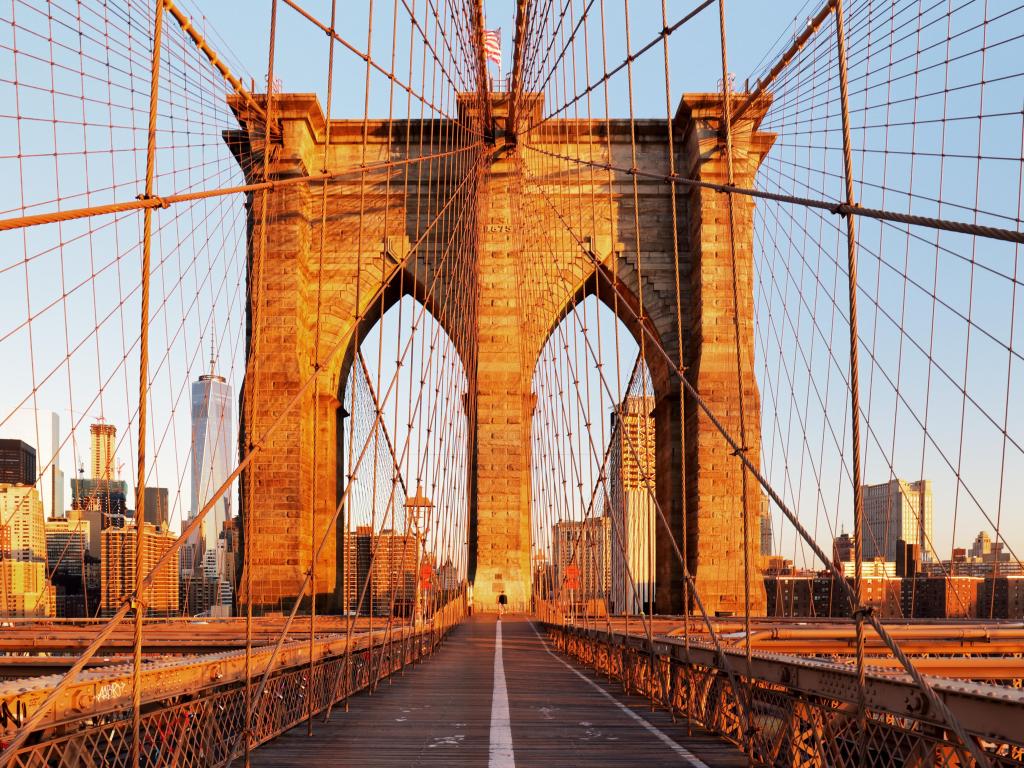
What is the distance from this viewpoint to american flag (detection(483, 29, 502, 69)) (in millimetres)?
26016

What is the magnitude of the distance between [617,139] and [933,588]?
41.9ft

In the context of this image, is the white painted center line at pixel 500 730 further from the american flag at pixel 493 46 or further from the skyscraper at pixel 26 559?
the american flag at pixel 493 46

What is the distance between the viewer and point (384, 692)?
8.98m

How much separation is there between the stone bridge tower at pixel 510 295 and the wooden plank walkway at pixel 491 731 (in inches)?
551

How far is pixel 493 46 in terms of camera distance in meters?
26.7

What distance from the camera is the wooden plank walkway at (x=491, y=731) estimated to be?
17.5ft

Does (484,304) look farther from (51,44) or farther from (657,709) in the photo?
(657,709)

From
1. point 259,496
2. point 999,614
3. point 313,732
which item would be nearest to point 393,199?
point 259,496

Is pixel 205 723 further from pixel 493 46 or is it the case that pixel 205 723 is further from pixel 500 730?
pixel 493 46

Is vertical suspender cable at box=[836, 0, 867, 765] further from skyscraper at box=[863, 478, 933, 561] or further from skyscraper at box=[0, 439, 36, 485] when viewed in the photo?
skyscraper at box=[0, 439, 36, 485]

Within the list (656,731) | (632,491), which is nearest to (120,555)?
(632,491)

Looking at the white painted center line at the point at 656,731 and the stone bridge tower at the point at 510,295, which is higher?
the stone bridge tower at the point at 510,295

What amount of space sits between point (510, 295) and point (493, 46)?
241 inches

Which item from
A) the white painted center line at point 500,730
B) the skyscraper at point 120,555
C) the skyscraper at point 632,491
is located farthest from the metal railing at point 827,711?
the skyscraper at point 120,555
